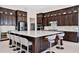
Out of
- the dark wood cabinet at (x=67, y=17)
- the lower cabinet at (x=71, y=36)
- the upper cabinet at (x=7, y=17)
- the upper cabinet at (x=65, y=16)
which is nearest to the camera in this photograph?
the lower cabinet at (x=71, y=36)

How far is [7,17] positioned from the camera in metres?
7.33

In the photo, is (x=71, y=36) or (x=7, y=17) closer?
(x=71, y=36)

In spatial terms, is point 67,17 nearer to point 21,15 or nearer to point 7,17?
point 21,15

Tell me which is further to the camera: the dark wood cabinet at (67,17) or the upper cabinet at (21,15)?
the upper cabinet at (21,15)

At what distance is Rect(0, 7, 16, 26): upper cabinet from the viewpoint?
6918mm

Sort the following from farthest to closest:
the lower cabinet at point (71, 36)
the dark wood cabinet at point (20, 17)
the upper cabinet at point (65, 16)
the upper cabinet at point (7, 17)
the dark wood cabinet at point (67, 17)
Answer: the dark wood cabinet at point (20, 17) < the upper cabinet at point (7, 17) < the upper cabinet at point (65, 16) < the dark wood cabinet at point (67, 17) < the lower cabinet at point (71, 36)

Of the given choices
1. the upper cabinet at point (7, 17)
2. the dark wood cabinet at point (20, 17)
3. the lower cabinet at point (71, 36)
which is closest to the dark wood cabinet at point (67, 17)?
the lower cabinet at point (71, 36)

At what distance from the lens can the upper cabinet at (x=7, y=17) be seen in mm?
6918

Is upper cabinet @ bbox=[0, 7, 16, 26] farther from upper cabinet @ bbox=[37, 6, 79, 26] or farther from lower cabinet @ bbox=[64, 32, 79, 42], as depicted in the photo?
lower cabinet @ bbox=[64, 32, 79, 42]

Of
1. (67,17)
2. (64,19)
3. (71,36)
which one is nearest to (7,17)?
(64,19)

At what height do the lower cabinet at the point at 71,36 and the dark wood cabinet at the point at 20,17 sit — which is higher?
the dark wood cabinet at the point at 20,17

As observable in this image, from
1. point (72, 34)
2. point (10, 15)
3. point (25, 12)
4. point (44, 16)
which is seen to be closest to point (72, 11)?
point (72, 34)

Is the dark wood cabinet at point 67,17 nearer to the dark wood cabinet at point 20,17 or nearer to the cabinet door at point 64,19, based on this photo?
the cabinet door at point 64,19

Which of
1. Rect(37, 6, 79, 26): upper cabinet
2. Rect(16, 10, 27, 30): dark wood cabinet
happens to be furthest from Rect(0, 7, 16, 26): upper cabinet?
Rect(37, 6, 79, 26): upper cabinet
